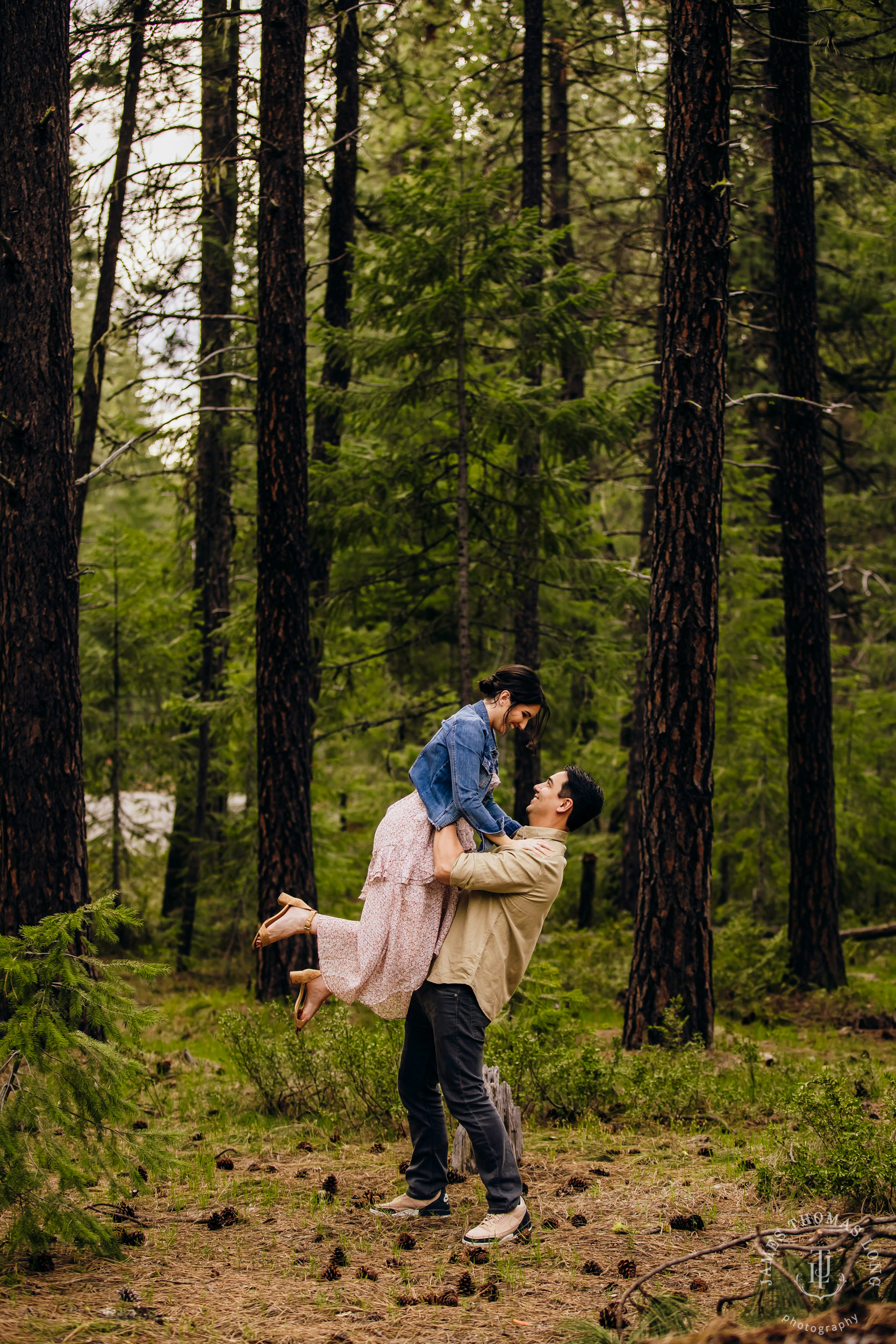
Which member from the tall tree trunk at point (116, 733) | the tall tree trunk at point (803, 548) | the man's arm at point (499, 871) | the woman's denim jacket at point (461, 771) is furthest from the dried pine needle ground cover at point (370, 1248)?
the tall tree trunk at point (116, 733)

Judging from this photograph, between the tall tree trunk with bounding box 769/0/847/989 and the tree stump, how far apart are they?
21.5 ft

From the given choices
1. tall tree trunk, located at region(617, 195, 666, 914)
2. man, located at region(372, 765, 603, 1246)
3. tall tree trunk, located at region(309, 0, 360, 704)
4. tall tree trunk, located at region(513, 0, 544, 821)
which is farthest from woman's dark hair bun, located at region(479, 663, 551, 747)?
tall tree trunk, located at region(617, 195, 666, 914)

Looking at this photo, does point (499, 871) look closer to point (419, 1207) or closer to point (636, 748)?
point (419, 1207)

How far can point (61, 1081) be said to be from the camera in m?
4.02

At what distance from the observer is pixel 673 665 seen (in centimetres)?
777

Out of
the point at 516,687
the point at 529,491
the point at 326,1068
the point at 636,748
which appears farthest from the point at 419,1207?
the point at 636,748

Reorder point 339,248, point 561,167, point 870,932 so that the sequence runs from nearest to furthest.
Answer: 1. point 870,932
2. point 339,248
3. point 561,167

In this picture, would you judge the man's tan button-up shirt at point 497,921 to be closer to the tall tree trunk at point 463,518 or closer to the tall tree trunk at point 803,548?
the tall tree trunk at point 463,518

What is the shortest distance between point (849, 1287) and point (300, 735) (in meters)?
6.98

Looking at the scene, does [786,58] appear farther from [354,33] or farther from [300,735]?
[300,735]

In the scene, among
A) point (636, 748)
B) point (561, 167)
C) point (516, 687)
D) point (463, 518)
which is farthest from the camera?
point (561, 167)

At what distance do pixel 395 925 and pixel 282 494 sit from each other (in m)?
6.12

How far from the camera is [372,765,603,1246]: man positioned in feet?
13.8

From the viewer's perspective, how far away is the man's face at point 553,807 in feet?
14.7
